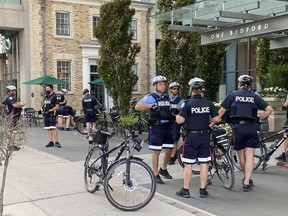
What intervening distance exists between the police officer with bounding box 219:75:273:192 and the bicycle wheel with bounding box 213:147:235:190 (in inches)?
9.2

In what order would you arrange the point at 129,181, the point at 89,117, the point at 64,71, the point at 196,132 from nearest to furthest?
the point at 129,181 → the point at 196,132 → the point at 89,117 → the point at 64,71

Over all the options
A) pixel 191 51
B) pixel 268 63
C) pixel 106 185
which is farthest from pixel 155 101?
pixel 268 63

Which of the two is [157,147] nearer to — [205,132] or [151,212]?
[205,132]

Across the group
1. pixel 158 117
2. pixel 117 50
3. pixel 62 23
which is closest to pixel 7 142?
pixel 158 117

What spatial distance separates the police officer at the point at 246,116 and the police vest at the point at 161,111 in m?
0.91

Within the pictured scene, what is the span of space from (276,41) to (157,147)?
928cm

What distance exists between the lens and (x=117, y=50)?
13.6 meters

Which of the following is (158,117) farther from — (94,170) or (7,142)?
(7,142)

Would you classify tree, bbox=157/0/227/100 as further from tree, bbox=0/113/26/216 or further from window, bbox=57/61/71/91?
window, bbox=57/61/71/91

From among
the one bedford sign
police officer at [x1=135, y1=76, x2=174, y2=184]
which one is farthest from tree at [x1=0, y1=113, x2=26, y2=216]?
the one bedford sign

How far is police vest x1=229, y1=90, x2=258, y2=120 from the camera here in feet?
19.9

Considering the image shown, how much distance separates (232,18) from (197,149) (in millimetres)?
6145

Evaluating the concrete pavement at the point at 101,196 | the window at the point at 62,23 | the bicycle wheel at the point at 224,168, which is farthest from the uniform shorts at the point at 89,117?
the window at the point at 62,23

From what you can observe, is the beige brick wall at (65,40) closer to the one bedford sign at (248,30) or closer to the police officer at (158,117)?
the one bedford sign at (248,30)
